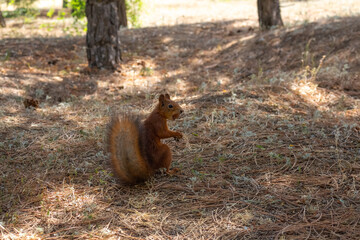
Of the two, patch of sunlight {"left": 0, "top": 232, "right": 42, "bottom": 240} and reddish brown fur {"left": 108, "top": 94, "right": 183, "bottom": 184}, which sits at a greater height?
reddish brown fur {"left": 108, "top": 94, "right": 183, "bottom": 184}

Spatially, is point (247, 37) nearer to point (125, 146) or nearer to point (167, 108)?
point (167, 108)

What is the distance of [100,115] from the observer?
4656 millimetres

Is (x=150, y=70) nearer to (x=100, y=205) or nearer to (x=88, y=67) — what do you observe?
(x=88, y=67)

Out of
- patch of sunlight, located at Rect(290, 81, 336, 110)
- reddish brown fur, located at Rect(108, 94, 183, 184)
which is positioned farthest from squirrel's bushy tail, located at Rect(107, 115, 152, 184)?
patch of sunlight, located at Rect(290, 81, 336, 110)

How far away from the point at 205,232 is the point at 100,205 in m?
0.85

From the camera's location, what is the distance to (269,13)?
26.9ft

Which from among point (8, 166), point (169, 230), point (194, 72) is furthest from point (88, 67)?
point (169, 230)

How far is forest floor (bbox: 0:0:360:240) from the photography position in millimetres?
2561

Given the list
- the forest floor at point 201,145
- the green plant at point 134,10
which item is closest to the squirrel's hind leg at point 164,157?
the forest floor at point 201,145

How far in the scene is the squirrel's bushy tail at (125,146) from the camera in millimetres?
2795

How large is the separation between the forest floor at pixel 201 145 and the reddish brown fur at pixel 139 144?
0.49 feet

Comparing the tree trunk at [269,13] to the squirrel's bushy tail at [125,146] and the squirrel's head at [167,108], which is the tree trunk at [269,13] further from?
the squirrel's bushy tail at [125,146]

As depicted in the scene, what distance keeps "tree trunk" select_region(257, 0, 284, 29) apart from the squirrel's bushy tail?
6199 millimetres

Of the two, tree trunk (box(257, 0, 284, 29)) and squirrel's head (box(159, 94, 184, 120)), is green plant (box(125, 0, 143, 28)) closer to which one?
tree trunk (box(257, 0, 284, 29))
